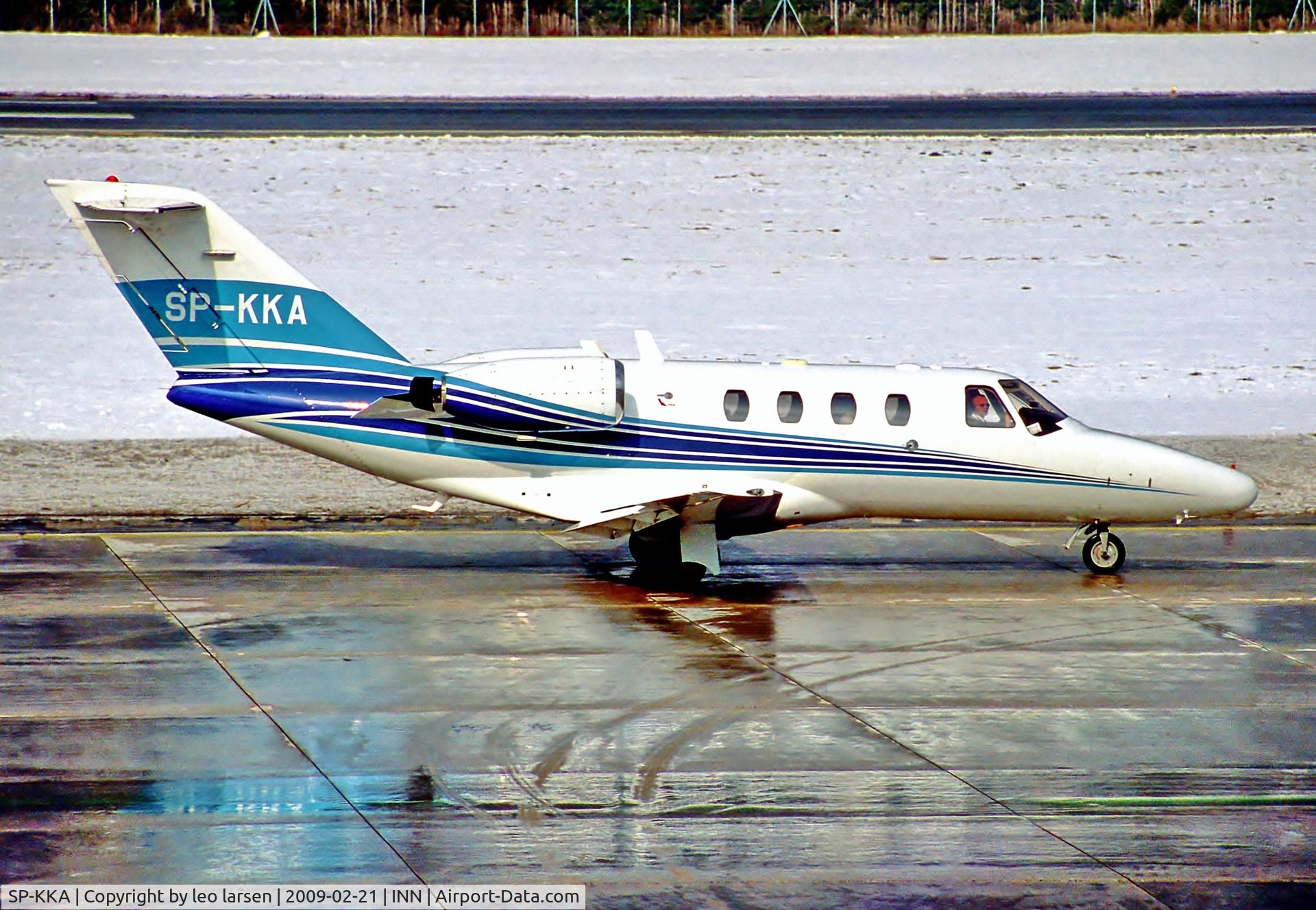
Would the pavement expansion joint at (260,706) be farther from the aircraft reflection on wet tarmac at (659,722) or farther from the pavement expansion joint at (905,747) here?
the pavement expansion joint at (905,747)

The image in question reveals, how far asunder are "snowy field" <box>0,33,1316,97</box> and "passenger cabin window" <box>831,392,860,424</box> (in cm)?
2639

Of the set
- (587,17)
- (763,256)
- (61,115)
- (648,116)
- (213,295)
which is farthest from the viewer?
(587,17)

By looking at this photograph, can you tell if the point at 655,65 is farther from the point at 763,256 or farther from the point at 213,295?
the point at 213,295

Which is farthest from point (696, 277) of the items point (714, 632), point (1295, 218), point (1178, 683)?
point (1178, 683)

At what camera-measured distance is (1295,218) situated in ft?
123

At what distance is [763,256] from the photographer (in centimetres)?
3544

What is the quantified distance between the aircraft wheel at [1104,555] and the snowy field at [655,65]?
26.4 metres

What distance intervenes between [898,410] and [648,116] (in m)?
23.0

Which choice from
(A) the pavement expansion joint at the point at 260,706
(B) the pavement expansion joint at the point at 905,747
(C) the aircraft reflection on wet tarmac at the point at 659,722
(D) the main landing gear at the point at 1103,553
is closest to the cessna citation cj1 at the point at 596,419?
(D) the main landing gear at the point at 1103,553

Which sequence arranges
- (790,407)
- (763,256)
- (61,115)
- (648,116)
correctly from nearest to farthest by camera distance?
1. (790,407)
2. (763,256)
3. (61,115)
4. (648,116)

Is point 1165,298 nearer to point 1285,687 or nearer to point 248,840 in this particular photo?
point 1285,687

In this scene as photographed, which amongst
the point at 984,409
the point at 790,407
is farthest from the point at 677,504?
the point at 984,409

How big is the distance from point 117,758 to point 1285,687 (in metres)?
10.5

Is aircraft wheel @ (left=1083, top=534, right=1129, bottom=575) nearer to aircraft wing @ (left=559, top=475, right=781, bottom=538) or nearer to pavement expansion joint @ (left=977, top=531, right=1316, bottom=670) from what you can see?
pavement expansion joint @ (left=977, top=531, right=1316, bottom=670)
